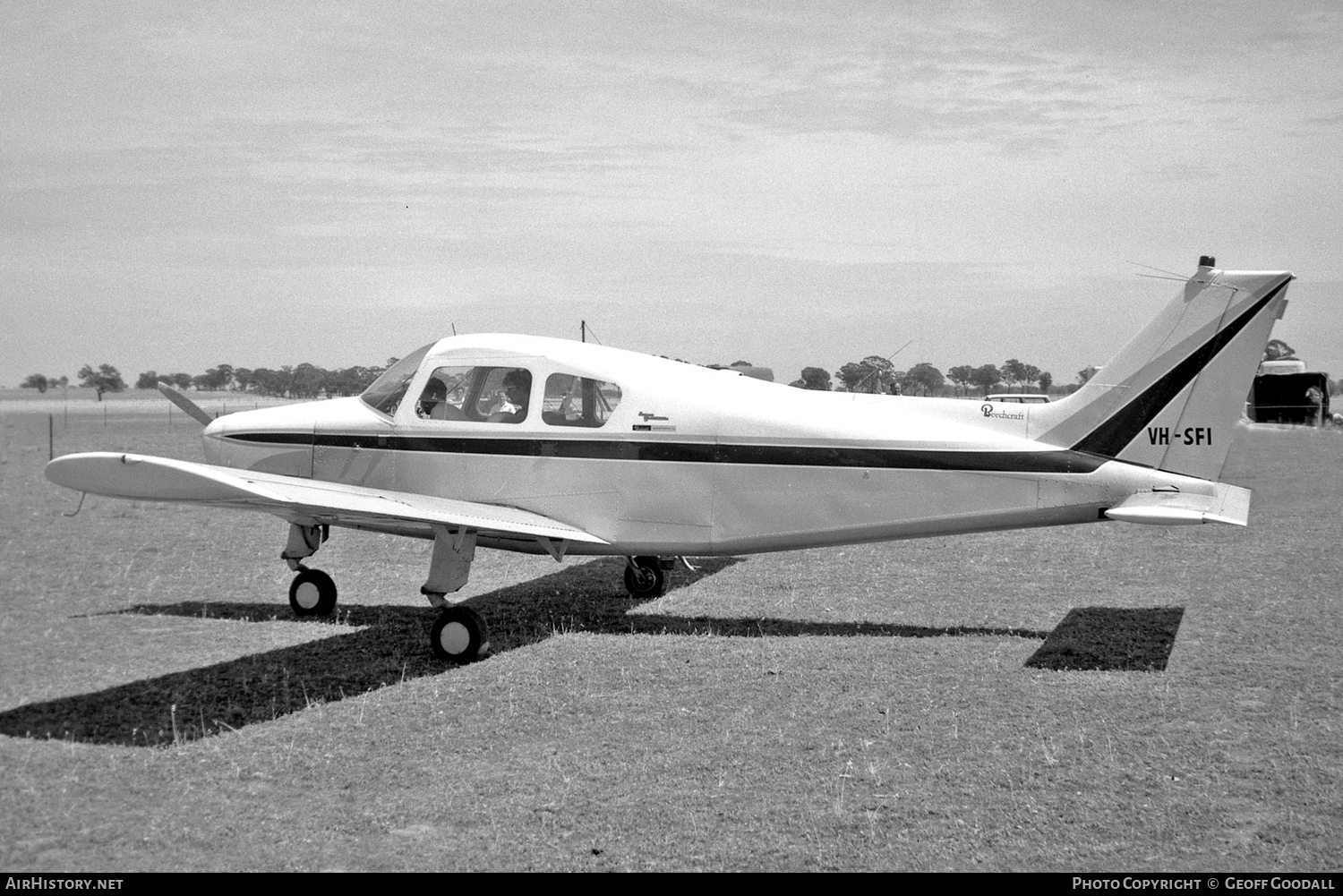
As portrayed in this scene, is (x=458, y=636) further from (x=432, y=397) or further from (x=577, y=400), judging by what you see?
(x=432, y=397)

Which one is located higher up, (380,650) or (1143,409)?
(1143,409)

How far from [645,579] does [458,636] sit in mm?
3344

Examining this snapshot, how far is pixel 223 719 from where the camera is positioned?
697 cm

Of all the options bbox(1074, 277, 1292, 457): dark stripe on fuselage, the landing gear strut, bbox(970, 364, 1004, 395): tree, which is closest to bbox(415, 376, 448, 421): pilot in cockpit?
the landing gear strut

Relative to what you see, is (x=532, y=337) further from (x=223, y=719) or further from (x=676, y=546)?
(x=223, y=719)

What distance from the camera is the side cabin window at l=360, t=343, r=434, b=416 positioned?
415 inches

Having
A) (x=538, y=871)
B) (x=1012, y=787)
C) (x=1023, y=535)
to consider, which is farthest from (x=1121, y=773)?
(x=1023, y=535)

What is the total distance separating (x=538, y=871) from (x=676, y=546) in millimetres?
5208

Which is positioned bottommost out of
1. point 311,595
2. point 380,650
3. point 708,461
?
point 380,650

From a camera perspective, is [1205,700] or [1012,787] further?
[1205,700]

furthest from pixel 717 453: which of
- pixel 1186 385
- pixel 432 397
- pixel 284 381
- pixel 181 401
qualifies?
pixel 284 381

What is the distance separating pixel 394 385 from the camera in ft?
34.8

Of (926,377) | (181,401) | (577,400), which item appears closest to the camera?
(577,400)

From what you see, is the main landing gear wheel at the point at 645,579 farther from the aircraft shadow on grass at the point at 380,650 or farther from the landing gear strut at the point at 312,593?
the landing gear strut at the point at 312,593
